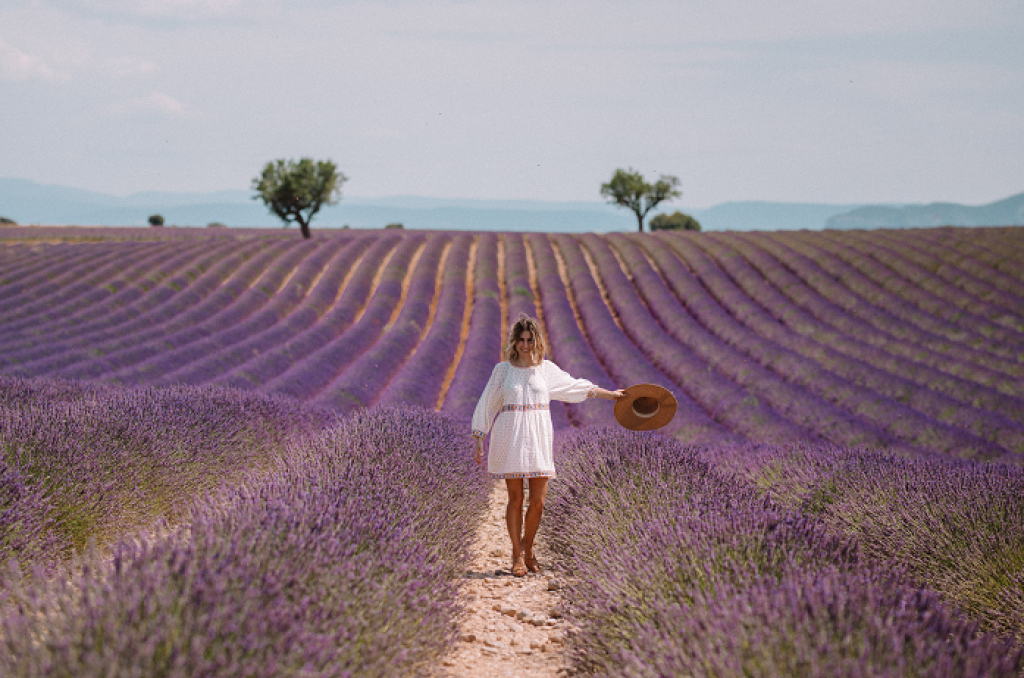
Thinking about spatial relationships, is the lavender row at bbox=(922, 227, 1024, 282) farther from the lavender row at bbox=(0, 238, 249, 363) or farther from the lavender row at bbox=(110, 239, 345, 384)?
the lavender row at bbox=(0, 238, 249, 363)

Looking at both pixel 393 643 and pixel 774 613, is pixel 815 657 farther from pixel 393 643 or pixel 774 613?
pixel 393 643

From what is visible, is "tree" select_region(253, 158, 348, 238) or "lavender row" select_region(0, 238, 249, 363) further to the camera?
"tree" select_region(253, 158, 348, 238)

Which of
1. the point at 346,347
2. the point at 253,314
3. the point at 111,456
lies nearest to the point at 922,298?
the point at 346,347

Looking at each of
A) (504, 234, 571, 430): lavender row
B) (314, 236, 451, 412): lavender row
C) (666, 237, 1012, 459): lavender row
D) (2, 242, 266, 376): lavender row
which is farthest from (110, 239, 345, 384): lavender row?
(666, 237, 1012, 459): lavender row

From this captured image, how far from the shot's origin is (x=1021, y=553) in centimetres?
362

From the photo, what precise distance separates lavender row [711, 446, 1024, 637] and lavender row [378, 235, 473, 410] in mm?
4714

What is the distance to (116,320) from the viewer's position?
610 inches

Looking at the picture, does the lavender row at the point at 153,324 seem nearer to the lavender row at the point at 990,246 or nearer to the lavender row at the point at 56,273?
the lavender row at the point at 56,273

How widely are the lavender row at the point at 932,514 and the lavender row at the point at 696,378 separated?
3.62m

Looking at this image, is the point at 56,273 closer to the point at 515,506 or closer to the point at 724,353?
the point at 724,353

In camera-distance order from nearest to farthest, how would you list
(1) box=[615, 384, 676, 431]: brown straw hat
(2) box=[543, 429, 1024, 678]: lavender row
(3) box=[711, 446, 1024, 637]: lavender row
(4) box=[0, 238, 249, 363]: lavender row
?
(2) box=[543, 429, 1024, 678]: lavender row → (3) box=[711, 446, 1024, 637]: lavender row → (1) box=[615, 384, 676, 431]: brown straw hat → (4) box=[0, 238, 249, 363]: lavender row

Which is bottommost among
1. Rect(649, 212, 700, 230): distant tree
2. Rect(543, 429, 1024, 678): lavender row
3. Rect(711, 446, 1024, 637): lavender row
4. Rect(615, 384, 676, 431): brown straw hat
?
Rect(711, 446, 1024, 637): lavender row

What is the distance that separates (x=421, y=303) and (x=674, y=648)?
17.4m

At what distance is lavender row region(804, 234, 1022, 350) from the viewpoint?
1428cm
